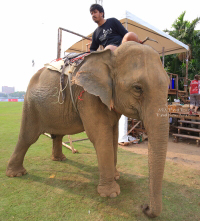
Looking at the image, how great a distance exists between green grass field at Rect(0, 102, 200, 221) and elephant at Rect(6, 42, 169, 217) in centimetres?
28

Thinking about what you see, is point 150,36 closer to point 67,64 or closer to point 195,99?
point 195,99

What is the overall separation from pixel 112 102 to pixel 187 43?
20.3m

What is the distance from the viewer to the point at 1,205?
261 centimetres

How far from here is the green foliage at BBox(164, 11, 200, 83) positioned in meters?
18.4

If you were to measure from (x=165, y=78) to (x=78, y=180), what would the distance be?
241 centimetres

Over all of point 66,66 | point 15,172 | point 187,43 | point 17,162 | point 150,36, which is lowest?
point 15,172

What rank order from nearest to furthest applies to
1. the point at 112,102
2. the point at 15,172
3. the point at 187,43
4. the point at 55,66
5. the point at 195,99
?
the point at 112,102
the point at 55,66
the point at 15,172
the point at 195,99
the point at 187,43

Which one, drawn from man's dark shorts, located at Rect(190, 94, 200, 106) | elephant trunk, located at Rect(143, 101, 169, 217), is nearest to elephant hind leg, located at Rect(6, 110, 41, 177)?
elephant trunk, located at Rect(143, 101, 169, 217)

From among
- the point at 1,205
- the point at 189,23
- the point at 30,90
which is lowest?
the point at 1,205

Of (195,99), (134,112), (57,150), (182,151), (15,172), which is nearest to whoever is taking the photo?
(134,112)

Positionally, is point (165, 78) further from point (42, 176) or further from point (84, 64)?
point (42, 176)

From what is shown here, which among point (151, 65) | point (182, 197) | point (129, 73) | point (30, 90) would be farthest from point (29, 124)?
point (182, 197)

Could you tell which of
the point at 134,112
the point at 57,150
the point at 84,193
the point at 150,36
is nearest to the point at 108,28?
the point at 134,112

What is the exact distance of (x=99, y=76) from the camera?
7.77ft
